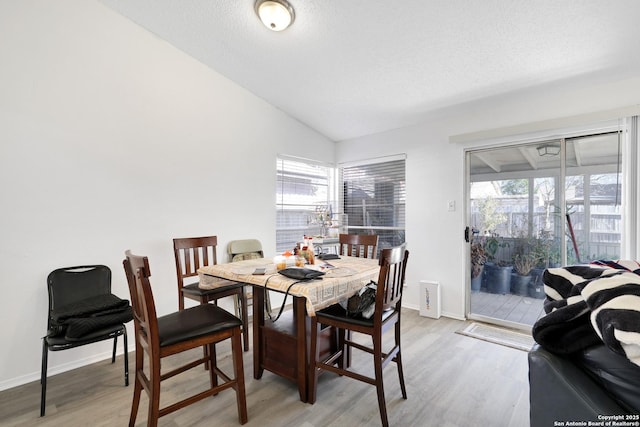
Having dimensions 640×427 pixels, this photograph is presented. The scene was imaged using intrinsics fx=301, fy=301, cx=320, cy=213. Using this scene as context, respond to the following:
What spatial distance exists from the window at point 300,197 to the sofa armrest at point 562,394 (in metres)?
3.13

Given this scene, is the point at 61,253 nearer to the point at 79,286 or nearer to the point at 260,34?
the point at 79,286

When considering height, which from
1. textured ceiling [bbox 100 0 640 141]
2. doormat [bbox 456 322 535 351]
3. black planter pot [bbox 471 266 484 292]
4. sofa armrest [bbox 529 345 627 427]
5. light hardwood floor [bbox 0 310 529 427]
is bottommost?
doormat [bbox 456 322 535 351]

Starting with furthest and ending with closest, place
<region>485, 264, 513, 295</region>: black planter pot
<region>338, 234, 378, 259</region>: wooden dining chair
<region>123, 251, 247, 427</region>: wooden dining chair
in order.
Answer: <region>485, 264, 513, 295</region>: black planter pot, <region>338, 234, 378, 259</region>: wooden dining chair, <region>123, 251, 247, 427</region>: wooden dining chair

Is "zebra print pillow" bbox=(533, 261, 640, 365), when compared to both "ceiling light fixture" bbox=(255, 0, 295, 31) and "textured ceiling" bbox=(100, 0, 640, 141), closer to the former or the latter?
"textured ceiling" bbox=(100, 0, 640, 141)

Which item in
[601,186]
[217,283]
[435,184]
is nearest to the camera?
[217,283]

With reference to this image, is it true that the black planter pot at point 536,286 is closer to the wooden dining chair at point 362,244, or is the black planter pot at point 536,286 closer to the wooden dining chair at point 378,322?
the wooden dining chair at point 362,244

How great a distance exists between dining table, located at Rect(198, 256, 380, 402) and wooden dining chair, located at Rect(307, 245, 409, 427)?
0.07m

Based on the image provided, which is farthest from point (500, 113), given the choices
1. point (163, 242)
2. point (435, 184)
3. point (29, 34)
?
point (29, 34)

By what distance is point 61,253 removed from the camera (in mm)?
2279

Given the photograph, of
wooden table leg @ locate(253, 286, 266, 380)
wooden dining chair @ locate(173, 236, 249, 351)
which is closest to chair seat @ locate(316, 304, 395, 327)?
wooden table leg @ locate(253, 286, 266, 380)

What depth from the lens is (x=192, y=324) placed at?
1604 millimetres

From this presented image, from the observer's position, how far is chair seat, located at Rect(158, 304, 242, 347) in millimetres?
1489

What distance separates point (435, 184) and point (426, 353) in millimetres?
1857

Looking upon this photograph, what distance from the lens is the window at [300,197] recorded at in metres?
3.87
